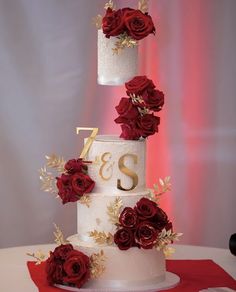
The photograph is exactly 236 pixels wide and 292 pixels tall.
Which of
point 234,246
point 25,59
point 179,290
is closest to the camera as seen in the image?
point 179,290

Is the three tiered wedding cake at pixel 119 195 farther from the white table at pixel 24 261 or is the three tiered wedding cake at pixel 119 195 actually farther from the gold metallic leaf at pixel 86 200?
the white table at pixel 24 261

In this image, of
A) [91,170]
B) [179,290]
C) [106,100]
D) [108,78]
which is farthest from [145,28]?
[106,100]

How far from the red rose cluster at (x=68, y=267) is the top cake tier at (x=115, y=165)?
216 millimetres

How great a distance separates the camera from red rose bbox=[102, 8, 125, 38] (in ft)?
7.60

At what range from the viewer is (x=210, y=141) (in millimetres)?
3428

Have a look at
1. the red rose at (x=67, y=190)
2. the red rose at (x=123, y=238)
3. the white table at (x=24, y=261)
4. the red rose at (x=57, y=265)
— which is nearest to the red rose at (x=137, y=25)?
the red rose at (x=67, y=190)

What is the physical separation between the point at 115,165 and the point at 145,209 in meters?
0.17

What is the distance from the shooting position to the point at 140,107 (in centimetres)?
235

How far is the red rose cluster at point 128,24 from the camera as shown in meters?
2.30

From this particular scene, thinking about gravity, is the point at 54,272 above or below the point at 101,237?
below

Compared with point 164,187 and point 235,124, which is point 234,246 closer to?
point 164,187

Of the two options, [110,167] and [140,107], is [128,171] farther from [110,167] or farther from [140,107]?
[140,107]

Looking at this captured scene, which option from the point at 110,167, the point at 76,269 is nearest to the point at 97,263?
the point at 76,269

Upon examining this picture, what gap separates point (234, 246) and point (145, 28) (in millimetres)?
955
